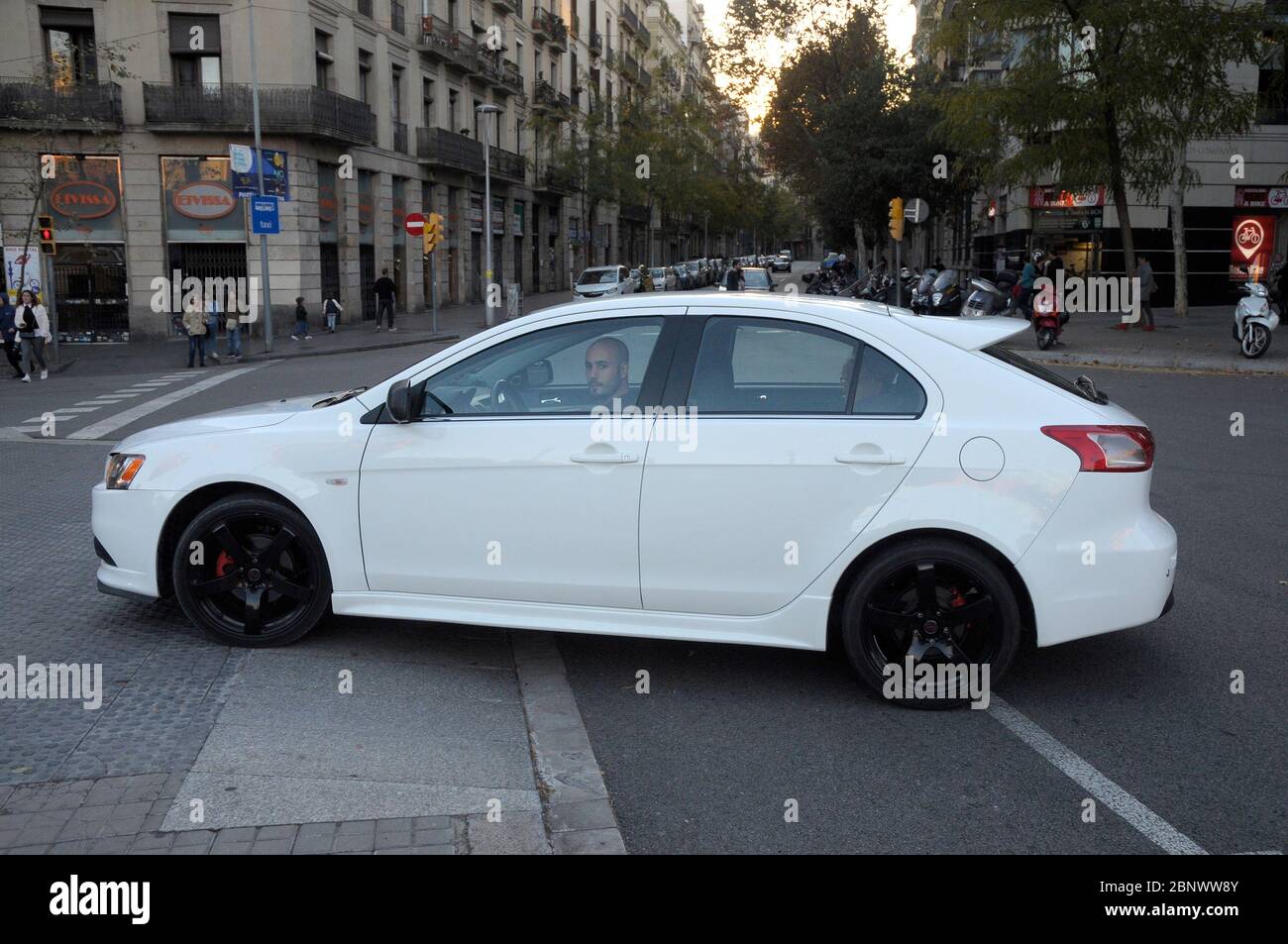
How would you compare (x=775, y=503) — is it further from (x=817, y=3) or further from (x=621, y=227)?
(x=621, y=227)

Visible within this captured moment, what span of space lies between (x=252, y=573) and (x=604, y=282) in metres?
34.8

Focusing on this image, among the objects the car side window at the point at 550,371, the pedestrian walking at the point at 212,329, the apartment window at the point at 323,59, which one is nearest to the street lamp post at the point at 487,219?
the apartment window at the point at 323,59

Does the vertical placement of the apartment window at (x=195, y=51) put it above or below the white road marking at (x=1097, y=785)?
above

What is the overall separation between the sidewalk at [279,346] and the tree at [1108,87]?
11605 millimetres

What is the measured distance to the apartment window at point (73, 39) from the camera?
99.1ft

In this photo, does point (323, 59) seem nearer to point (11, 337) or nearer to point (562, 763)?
point (11, 337)

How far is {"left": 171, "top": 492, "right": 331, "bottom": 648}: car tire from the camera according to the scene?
17.4 feet

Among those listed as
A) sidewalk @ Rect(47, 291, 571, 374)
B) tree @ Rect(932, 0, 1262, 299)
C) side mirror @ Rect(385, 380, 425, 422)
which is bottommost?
side mirror @ Rect(385, 380, 425, 422)

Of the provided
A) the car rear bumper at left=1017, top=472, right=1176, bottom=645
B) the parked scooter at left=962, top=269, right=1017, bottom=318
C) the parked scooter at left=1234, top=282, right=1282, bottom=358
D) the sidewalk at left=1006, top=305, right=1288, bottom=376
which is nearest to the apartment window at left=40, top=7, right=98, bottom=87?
the parked scooter at left=962, top=269, right=1017, bottom=318

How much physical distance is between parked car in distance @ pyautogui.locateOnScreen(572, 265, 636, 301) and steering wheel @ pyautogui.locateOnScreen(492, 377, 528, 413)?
33023mm

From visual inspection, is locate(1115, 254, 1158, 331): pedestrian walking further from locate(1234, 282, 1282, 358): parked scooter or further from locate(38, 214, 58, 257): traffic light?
locate(38, 214, 58, 257): traffic light

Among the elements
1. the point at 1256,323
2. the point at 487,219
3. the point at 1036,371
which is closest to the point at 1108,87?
the point at 1256,323

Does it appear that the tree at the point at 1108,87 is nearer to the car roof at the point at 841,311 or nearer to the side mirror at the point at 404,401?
the car roof at the point at 841,311
